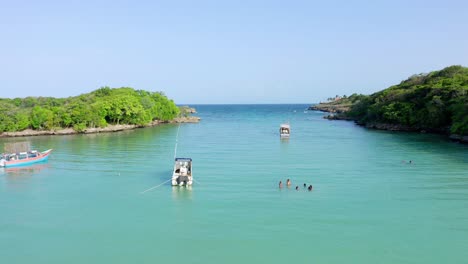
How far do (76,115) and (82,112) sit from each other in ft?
4.97

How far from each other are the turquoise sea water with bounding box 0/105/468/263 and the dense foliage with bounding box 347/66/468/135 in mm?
19900

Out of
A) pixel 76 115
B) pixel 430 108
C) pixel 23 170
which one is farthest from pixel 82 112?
pixel 430 108

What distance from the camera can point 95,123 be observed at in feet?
285

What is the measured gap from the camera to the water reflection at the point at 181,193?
99.4 feet

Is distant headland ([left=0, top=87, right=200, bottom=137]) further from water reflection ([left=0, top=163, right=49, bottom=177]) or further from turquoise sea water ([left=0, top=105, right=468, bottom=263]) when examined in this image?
water reflection ([left=0, top=163, right=49, bottom=177])

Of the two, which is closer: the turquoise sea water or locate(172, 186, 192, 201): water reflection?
the turquoise sea water

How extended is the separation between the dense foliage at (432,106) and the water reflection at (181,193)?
47.2m

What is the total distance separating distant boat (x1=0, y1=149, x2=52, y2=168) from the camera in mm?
43797

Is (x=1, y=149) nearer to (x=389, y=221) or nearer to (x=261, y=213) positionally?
(x=261, y=213)

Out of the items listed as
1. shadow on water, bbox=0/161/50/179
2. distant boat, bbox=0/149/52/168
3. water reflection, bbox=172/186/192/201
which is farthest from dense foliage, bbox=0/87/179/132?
water reflection, bbox=172/186/192/201

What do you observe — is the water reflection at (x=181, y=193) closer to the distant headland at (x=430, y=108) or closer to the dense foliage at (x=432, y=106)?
the distant headland at (x=430, y=108)

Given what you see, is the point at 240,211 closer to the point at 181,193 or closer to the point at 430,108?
the point at 181,193

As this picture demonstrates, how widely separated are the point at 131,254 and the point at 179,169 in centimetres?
1481

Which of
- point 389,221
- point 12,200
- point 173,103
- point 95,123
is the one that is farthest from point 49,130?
point 389,221
